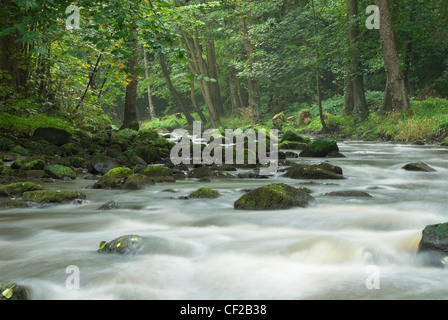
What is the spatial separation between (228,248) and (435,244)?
Answer: 2032mm

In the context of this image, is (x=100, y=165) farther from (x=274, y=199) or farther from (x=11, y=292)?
(x=11, y=292)

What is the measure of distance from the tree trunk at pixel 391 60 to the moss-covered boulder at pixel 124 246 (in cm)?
1566

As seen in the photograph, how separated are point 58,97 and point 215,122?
764 inches

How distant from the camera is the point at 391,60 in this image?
55.5 ft

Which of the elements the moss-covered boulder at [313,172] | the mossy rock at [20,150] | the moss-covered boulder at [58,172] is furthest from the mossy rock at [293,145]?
the mossy rock at [20,150]

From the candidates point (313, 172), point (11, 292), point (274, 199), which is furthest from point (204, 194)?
point (11, 292)

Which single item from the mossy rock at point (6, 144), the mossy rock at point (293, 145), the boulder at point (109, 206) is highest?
the mossy rock at point (6, 144)

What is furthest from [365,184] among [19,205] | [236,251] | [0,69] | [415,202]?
[0,69]

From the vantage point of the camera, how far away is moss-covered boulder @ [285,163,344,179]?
8.84m

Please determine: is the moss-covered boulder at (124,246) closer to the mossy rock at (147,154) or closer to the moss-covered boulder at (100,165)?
the moss-covered boulder at (100,165)

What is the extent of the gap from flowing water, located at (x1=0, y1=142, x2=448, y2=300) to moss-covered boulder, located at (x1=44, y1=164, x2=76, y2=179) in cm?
140

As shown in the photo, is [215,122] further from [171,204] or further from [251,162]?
[171,204]

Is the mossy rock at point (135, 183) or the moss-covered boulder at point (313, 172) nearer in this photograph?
the mossy rock at point (135, 183)

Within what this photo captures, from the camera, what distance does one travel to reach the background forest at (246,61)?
7.52m
